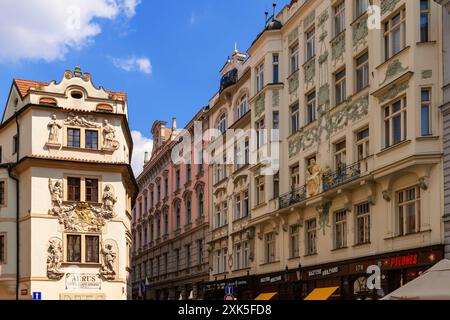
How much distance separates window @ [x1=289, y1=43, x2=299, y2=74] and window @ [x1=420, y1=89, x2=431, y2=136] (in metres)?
13.1

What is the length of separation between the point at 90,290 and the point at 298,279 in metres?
11.9

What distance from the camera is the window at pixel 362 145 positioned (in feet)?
88.8

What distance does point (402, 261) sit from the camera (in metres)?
23.4

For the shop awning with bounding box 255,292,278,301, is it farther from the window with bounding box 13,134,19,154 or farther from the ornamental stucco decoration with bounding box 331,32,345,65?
the window with bounding box 13,134,19,154

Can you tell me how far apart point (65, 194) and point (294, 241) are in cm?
1334

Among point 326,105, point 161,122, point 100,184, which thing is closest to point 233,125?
point 100,184

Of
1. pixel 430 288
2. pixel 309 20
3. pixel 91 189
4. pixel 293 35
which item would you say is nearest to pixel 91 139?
pixel 91 189

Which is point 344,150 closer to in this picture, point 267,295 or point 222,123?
point 267,295

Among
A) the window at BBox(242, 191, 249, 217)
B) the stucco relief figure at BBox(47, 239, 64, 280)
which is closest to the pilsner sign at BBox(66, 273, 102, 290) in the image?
the stucco relief figure at BBox(47, 239, 64, 280)

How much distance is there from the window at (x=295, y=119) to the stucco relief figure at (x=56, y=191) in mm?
13566

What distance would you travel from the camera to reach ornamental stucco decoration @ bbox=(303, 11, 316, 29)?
33.3 meters
